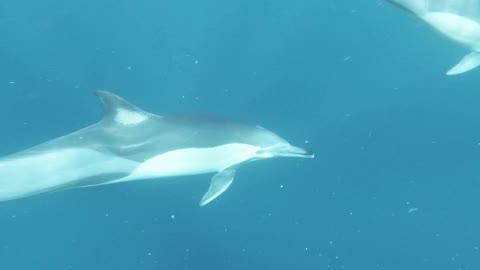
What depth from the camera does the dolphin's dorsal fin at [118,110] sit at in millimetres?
6578

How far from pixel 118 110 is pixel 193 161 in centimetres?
128

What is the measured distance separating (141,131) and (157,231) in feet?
7.40

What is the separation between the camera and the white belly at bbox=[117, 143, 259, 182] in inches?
278

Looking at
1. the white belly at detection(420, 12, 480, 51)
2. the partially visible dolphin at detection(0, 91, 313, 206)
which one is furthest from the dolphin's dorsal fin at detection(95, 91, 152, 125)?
the white belly at detection(420, 12, 480, 51)

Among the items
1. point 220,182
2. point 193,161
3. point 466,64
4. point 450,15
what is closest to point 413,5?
Answer: point 450,15

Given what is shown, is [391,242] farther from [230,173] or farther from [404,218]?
[230,173]

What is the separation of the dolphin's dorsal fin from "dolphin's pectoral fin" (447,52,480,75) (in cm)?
540

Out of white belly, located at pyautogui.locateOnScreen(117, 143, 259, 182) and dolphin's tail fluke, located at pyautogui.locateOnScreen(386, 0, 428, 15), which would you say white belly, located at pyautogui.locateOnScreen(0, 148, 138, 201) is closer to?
white belly, located at pyautogui.locateOnScreen(117, 143, 259, 182)

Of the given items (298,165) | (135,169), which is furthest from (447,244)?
(135,169)

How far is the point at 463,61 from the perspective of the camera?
9227 mm

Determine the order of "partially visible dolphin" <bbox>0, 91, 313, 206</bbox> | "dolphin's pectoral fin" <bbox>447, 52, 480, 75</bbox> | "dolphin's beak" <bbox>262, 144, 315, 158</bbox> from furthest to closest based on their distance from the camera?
"dolphin's pectoral fin" <bbox>447, 52, 480, 75</bbox> → "dolphin's beak" <bbox>262, 144, 315, 158</bbox> → "partially visible dolphin" <bbox>0, 91, 313, 206</bbox>

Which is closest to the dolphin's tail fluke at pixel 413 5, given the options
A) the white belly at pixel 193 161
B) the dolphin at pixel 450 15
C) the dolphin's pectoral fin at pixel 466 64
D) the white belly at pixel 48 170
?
the dolphin at pixel 450 15

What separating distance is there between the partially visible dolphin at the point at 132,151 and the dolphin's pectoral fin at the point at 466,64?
3.24 metres

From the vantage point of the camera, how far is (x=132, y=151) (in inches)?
267
